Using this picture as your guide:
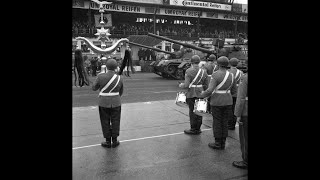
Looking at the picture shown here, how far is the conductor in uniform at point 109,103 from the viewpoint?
5582 mm

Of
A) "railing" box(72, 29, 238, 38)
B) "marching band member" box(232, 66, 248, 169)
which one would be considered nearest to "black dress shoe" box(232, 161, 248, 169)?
"marching band member" box(232, 66, 248, 169)

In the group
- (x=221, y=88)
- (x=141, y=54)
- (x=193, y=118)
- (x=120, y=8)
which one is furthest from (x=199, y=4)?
(x=221, y=88)

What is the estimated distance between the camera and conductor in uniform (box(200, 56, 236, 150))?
5.54 m

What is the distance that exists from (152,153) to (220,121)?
128cm

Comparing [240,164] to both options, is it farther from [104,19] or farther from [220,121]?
[104,19]

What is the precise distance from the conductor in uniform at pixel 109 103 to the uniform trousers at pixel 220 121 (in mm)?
1650

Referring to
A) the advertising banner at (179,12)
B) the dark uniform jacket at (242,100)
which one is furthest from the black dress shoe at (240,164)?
the advertising banner at (179,12)

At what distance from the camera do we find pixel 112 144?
18.6 ft

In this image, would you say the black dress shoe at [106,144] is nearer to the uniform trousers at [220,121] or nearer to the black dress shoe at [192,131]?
the black dress shoe at [192,131]

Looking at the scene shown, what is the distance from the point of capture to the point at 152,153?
17.2 feet

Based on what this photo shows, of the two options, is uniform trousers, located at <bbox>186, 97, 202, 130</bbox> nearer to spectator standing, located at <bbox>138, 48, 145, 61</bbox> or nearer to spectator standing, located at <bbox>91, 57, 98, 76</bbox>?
spectator standing, located at <bbox>91, 57, 98, 76</bbox>
